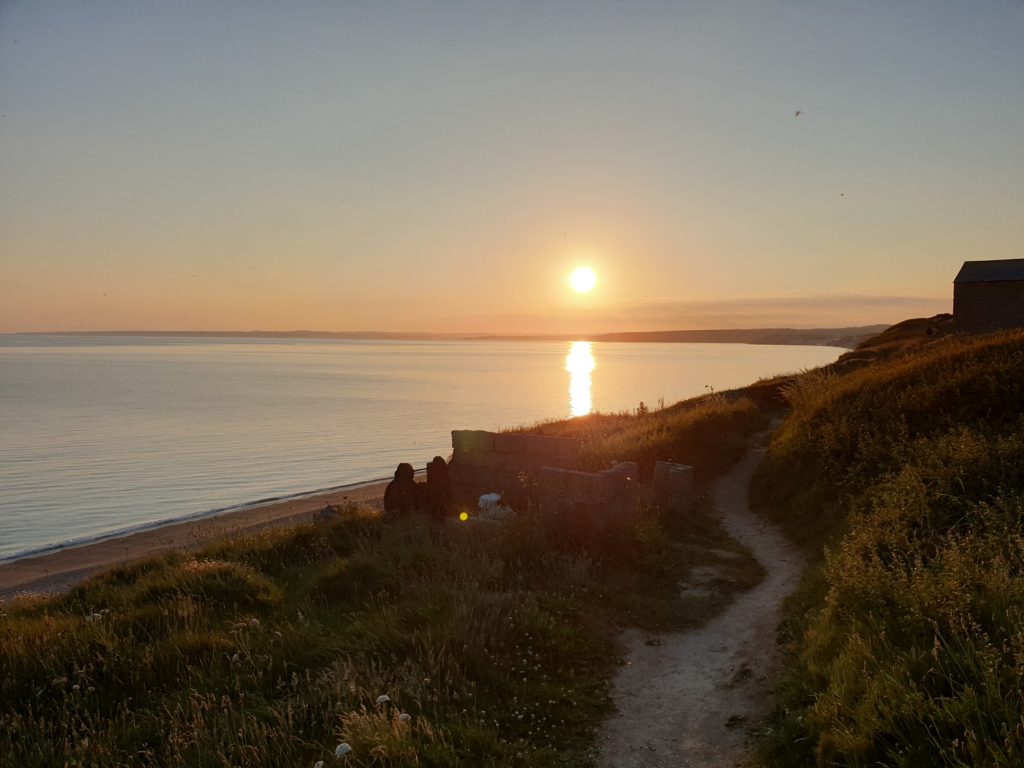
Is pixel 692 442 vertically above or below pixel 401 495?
above

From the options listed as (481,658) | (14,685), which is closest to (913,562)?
(481,658)

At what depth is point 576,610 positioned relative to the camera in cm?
781

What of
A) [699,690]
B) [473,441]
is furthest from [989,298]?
[699,690]

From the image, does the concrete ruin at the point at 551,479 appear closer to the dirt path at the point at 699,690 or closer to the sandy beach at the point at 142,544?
the dirt path at the point at 699,690

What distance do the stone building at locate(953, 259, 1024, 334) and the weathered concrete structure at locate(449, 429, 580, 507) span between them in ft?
120

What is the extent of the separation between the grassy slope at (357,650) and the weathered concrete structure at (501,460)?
3835 mm

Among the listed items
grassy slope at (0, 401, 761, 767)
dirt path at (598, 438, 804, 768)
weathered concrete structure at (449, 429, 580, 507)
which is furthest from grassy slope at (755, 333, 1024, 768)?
weathered concrete structure at (449, 429, 580, 507)

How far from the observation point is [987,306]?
40.1 meters

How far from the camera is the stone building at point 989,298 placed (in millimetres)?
39219

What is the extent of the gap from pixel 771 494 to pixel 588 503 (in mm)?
5076

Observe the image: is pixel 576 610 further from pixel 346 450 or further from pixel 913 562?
pixel 346 450

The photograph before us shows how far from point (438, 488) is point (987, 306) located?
4045cm

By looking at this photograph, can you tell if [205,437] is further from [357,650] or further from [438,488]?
[357,650]

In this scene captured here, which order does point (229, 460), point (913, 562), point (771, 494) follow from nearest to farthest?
point (913, 562), point (771, 494), point (229, 460)
